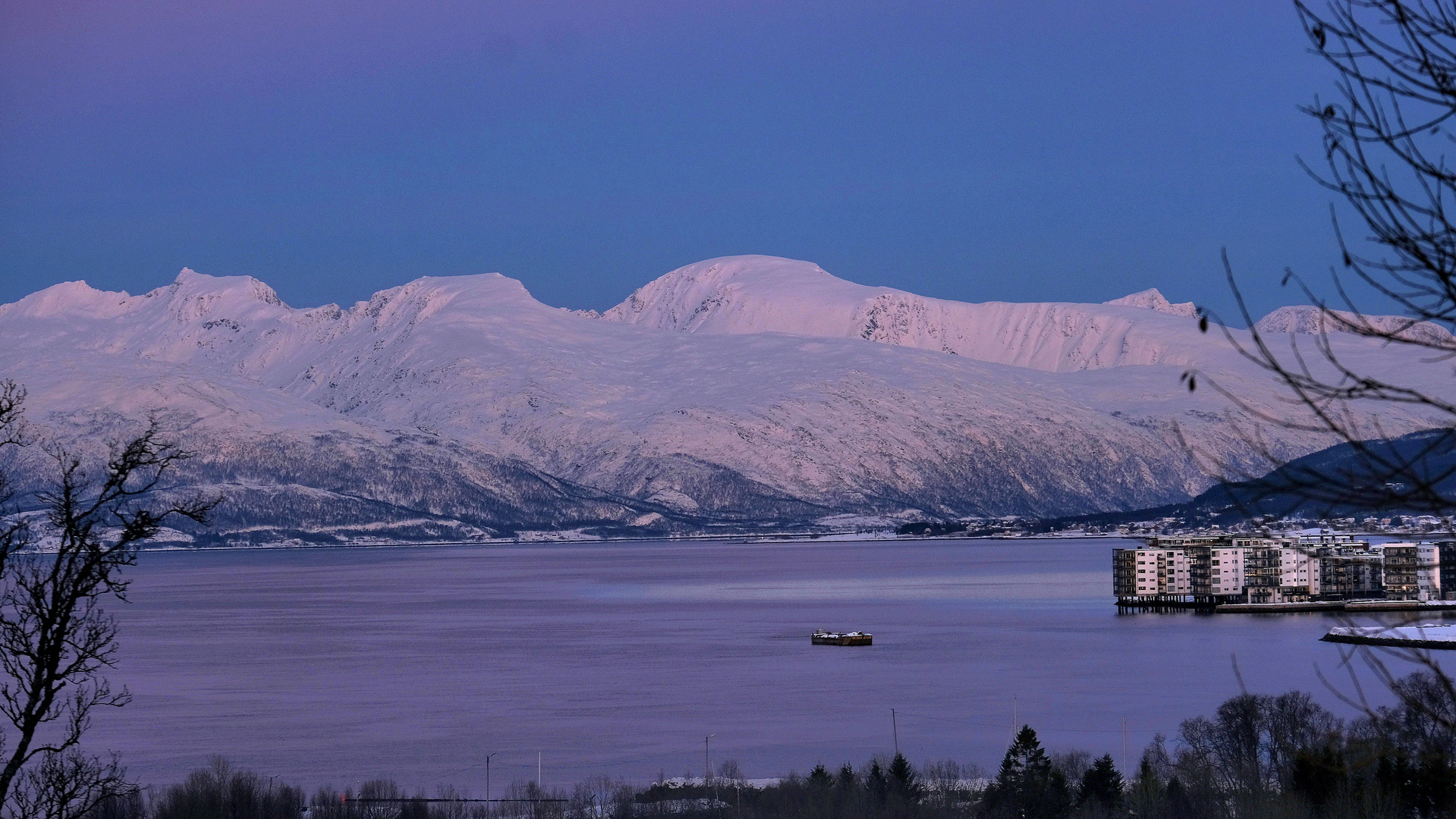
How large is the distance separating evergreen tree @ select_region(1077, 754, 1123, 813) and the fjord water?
12.7m

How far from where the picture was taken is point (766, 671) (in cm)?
9388

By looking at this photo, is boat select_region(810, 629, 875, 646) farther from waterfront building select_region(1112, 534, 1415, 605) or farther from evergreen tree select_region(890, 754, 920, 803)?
evergreen tree select_region(890, 754, 920, 803)

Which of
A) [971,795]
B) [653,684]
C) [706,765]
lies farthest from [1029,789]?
[653,684]

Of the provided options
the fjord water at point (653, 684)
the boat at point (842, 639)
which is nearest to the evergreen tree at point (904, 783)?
the fjord water at point (653, 684)

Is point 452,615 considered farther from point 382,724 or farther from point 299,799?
point 299,799

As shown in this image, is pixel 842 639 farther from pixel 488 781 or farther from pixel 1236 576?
pixel 1236 576

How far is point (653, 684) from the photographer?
88500mm

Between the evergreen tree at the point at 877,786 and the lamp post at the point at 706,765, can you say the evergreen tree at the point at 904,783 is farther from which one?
the lamp post at the point at 706,765

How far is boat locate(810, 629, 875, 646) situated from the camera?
363ft

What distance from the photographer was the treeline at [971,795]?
41.5 m

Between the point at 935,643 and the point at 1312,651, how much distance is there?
82.5 feet

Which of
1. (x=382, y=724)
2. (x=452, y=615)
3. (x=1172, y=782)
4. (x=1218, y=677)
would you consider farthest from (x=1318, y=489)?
(x=452, y=615)

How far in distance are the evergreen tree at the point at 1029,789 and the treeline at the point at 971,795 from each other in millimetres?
43

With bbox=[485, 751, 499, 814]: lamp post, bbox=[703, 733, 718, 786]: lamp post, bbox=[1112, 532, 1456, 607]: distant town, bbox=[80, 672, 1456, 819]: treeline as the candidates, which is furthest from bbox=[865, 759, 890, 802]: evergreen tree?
bbox=[1112, 532, 1456, 607]: distant town
